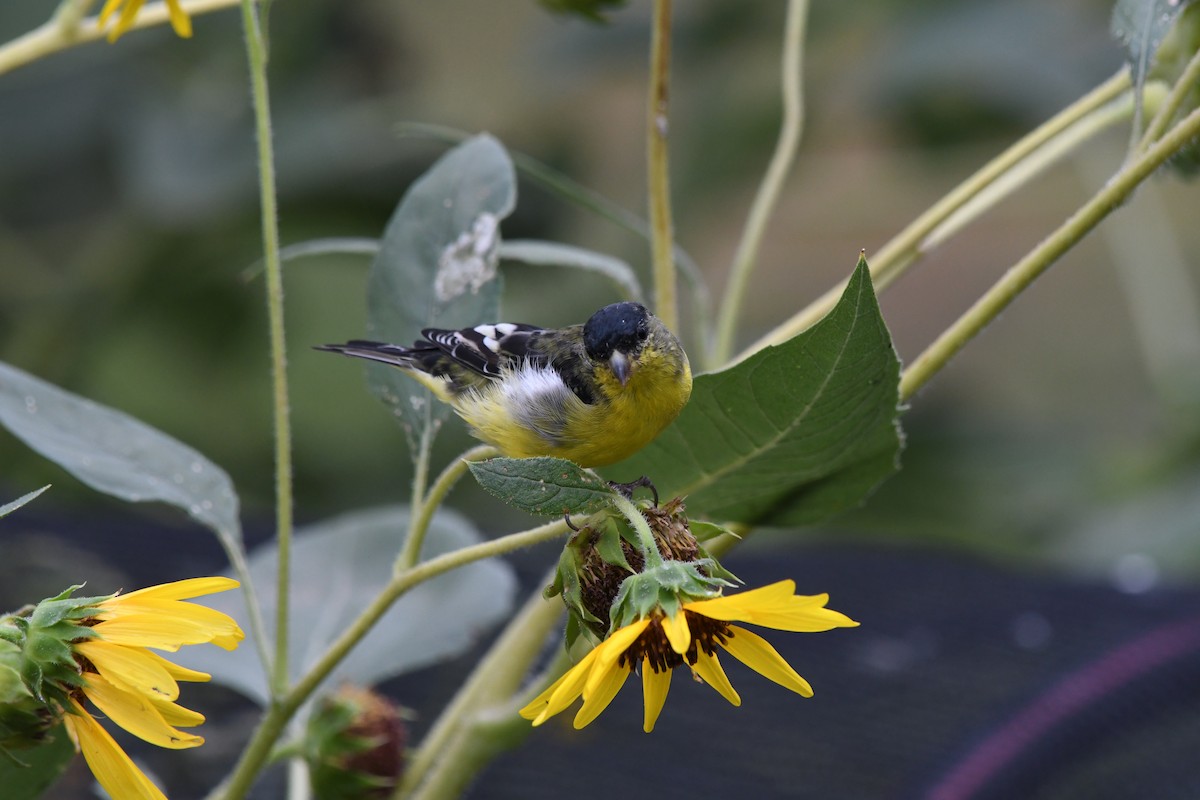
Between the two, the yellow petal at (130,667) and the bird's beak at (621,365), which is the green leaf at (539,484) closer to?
the yellow petal at (130,667)

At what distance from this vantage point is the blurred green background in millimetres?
1552

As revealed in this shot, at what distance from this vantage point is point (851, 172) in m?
2.85

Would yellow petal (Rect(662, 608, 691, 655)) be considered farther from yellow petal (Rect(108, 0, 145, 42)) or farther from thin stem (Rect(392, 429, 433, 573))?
yellow petal (Rect(108, 0, 145, 42))

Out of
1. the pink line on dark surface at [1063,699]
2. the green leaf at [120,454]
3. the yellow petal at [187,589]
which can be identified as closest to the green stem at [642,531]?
the yellow petal at [187,589]

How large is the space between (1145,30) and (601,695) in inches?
13.4

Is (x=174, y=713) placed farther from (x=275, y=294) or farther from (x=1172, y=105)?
(x=1172, y=105)

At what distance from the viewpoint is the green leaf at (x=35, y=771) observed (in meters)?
0.45

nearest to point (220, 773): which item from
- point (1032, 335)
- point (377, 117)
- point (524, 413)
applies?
point (524, 413)

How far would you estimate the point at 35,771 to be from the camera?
46 centimetres

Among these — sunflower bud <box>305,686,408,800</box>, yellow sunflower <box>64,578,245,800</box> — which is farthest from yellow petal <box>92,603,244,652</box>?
sunflower bud <box>305,686,408,800</box>

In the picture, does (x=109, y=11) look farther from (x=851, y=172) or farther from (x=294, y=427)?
(x=851, y=172)

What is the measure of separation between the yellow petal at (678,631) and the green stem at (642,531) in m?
0.02

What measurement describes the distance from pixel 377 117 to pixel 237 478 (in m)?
0.56

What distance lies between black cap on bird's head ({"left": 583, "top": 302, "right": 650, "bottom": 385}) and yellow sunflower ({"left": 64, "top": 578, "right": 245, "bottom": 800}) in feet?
0.85
